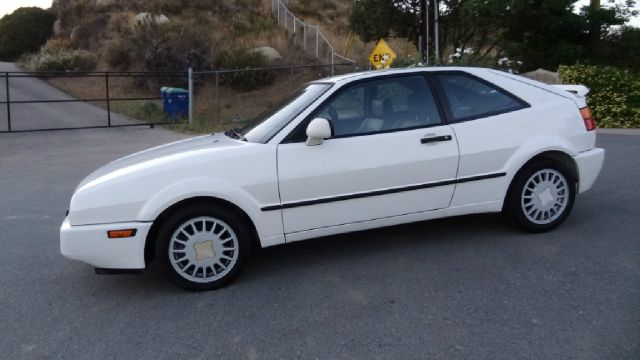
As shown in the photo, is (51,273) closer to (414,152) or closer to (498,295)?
(414,152)

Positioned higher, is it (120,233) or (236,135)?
(236,135)

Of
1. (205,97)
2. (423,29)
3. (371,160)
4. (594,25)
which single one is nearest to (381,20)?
(423,29)

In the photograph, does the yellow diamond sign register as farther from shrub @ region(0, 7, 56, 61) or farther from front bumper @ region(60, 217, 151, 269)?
shrub @ region(0, 7, 56, 61)

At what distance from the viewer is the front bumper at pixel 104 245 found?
3.84 m

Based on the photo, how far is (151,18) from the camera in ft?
88.0

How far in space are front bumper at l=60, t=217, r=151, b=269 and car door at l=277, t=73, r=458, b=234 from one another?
1.04 metres

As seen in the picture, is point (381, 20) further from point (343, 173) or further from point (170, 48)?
point (343, 173)

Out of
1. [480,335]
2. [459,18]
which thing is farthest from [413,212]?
[459,18]

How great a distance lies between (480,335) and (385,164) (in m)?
1.56

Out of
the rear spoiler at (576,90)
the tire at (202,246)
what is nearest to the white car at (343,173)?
the tire at (202,246)

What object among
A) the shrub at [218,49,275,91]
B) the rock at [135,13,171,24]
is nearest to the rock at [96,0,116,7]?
the rock at [135,13,171,24]

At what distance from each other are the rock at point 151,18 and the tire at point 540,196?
79.9 feet

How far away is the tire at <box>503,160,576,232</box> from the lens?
15.8 feet

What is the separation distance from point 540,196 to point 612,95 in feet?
33.4
